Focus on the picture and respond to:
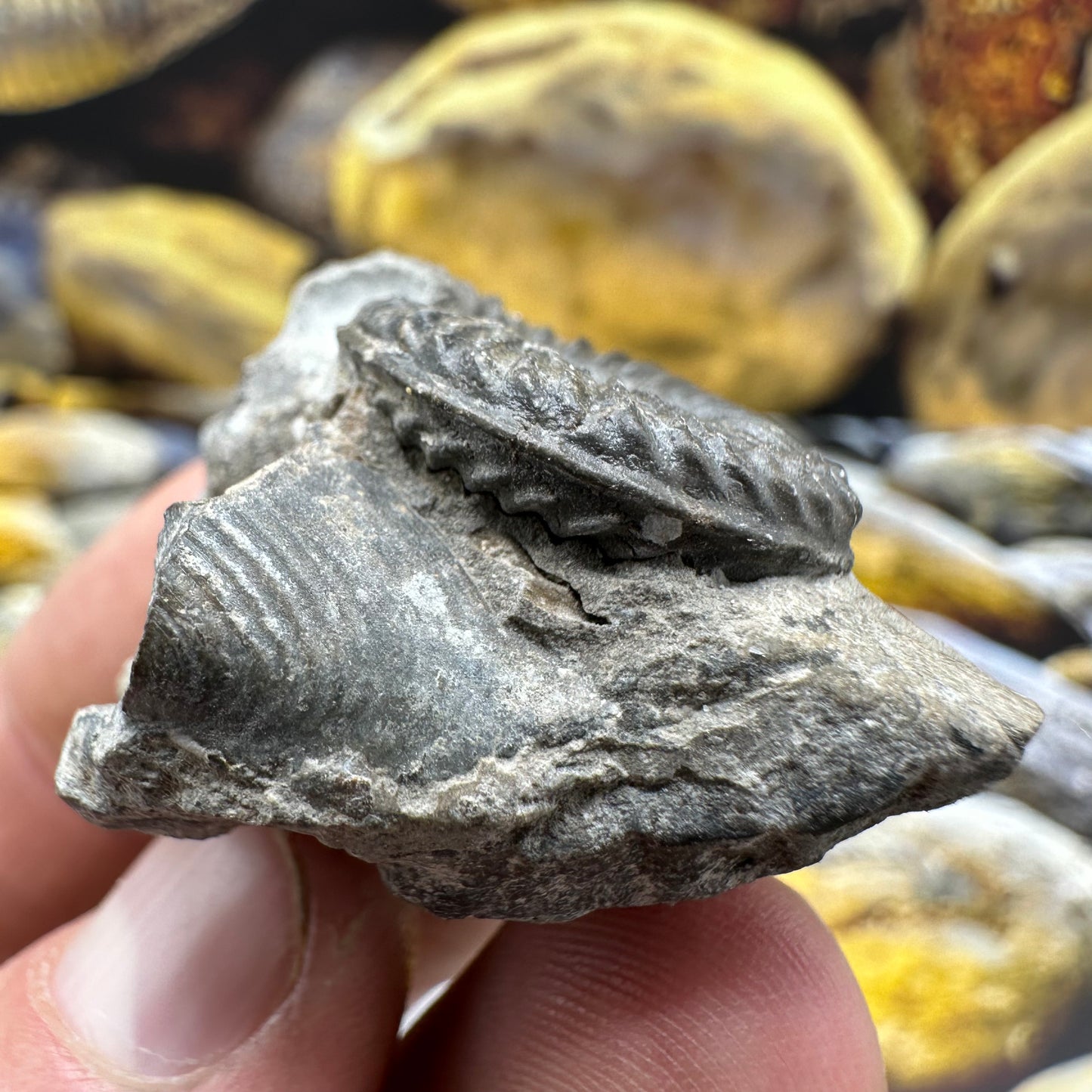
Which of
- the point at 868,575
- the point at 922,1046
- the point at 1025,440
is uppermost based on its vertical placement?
the point at 1025,440

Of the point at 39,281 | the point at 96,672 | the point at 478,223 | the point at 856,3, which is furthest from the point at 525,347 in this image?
the point at 39,281

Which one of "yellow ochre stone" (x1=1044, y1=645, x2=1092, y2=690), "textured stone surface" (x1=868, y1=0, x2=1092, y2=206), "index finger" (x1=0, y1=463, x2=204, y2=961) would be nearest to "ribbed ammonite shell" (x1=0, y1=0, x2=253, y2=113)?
"textured stone surface" (x1=868, y1=0, x2=1092, y2=206)

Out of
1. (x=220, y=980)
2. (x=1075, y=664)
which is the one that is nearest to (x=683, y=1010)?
(x=220, y=980)

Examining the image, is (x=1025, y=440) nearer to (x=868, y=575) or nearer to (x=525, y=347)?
(x=868, y=575)

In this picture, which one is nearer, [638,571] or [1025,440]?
[638,571]

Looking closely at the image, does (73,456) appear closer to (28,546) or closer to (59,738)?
(28,546)

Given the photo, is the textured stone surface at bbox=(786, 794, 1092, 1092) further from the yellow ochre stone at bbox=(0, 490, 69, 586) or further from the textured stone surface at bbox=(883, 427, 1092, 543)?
the yellow ochre stone at bbox=(0, 490, 69, 586)
